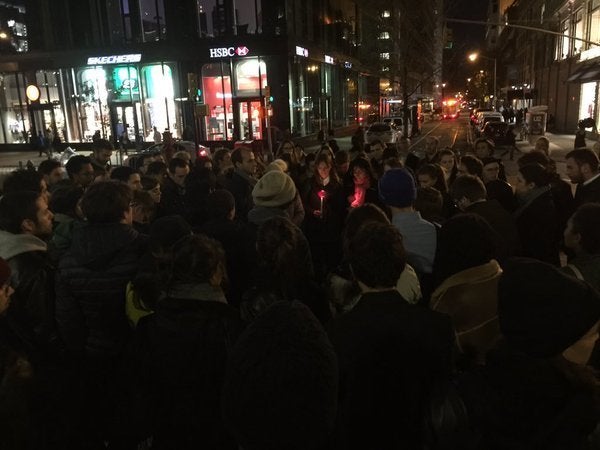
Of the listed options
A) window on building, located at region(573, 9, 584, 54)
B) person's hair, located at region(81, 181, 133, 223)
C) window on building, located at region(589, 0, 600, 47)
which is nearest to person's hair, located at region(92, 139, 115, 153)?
person's hair, located at region(81, 181, 133, 223)

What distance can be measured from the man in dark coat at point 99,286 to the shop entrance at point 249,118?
3182 centimetres

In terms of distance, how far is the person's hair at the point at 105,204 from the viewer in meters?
3.53

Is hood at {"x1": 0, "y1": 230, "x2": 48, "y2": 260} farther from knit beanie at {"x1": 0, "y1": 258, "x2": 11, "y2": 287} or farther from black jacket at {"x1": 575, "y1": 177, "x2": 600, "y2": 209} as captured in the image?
black jacket at {"x1": 575, "y1": 177, "x2": 600, "y2": 209}

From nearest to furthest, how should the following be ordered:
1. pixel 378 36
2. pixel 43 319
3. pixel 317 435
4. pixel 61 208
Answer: pixel 317 435 → pixel 43 319 → pixel 61 208 → pixel 378 36

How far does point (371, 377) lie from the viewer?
218 cm

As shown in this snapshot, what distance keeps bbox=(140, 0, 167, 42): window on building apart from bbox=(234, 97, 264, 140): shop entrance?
723 cm

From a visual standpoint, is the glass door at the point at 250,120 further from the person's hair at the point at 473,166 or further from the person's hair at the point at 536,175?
the person's hair at the point at 536,175

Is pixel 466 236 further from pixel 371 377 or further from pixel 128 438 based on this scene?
pixel 128 438

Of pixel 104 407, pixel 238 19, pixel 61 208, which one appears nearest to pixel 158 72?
pixel 238 19

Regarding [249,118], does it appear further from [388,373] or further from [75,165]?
[388,373]

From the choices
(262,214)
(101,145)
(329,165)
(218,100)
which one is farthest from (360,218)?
(218,100)

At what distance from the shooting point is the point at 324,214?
22.5 ft

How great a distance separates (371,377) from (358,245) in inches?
27.2

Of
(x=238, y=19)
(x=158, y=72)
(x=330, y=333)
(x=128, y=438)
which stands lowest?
(x=128, y=438)
